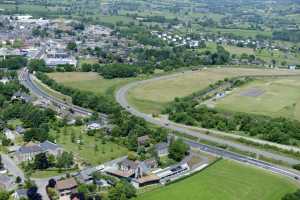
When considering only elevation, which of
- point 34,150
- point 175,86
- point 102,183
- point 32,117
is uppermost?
point 32,117

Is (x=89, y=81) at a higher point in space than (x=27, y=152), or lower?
lower

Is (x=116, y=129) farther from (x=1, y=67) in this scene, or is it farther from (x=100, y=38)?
(x=100, y=38)

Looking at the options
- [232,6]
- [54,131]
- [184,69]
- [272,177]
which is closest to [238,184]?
[272,177]

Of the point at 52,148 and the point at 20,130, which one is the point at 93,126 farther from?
the point at 52,148

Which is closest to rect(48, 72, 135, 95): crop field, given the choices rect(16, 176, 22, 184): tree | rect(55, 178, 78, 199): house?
rect(16, 176, 22, 184): tree

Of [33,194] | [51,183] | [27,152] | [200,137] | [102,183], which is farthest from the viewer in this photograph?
[200,137]

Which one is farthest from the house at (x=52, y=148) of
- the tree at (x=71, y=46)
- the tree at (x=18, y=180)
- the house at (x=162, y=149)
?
the tree at (x=71, y=46)

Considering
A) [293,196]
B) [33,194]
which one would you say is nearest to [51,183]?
[33,194]
